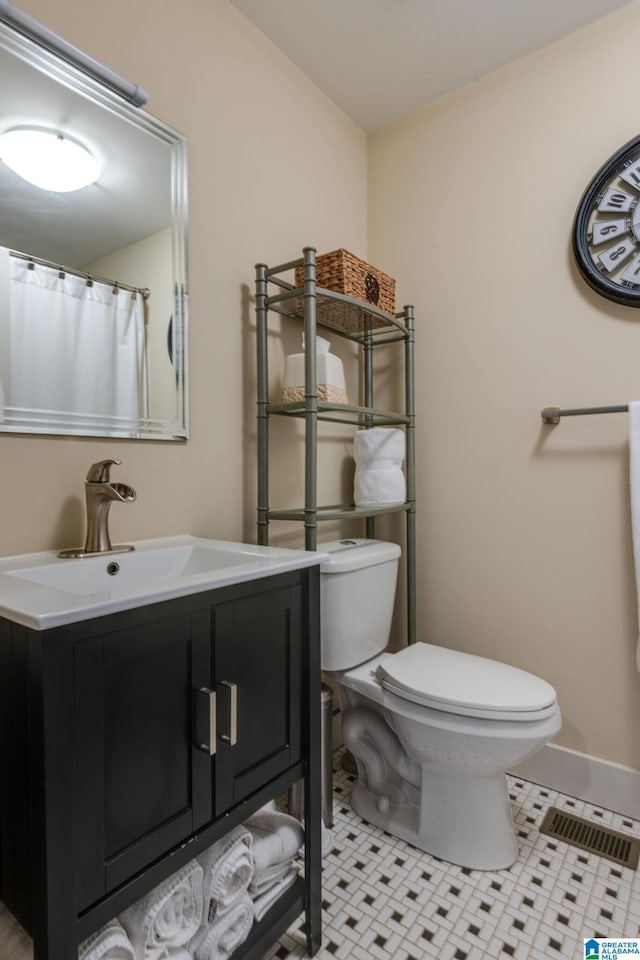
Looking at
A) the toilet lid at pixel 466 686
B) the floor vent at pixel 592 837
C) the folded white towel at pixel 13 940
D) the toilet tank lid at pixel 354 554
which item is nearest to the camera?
the folded white towel at pixel 13 940

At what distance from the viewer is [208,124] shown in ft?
4.83

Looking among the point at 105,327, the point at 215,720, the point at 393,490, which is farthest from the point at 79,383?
the point at 393,490

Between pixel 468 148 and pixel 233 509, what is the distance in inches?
60.0

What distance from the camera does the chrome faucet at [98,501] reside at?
109 cm

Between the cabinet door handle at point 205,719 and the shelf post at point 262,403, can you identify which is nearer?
the cabinet door handle at point 205,719

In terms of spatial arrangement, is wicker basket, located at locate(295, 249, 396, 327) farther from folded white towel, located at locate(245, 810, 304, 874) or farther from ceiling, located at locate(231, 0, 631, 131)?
folded white towel, located at locate(245, 810, 304, 874)

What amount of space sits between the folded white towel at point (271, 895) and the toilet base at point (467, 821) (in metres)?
0.42

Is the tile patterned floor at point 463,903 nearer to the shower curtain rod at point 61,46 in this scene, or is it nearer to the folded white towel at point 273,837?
the folded white towel at point 273,837

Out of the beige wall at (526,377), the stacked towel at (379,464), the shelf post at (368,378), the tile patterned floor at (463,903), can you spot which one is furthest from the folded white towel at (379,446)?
the tile patterned floor at (463,903)

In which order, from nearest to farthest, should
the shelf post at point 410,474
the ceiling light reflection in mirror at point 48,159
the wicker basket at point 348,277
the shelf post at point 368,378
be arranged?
the ceiling light reflection in mirror at point 48,159 < the wicker basket at point 348,277 < the shelf post at point 410,474 < the shelf post at point 368,378

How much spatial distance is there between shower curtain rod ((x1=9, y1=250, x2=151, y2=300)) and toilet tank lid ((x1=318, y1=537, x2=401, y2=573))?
2.72 ft

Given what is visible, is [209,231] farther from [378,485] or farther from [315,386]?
[378,485]

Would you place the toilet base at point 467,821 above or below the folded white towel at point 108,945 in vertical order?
below

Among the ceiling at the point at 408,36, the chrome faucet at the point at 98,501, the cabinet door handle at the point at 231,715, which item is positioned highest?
the ceiling at the point at 408,36
